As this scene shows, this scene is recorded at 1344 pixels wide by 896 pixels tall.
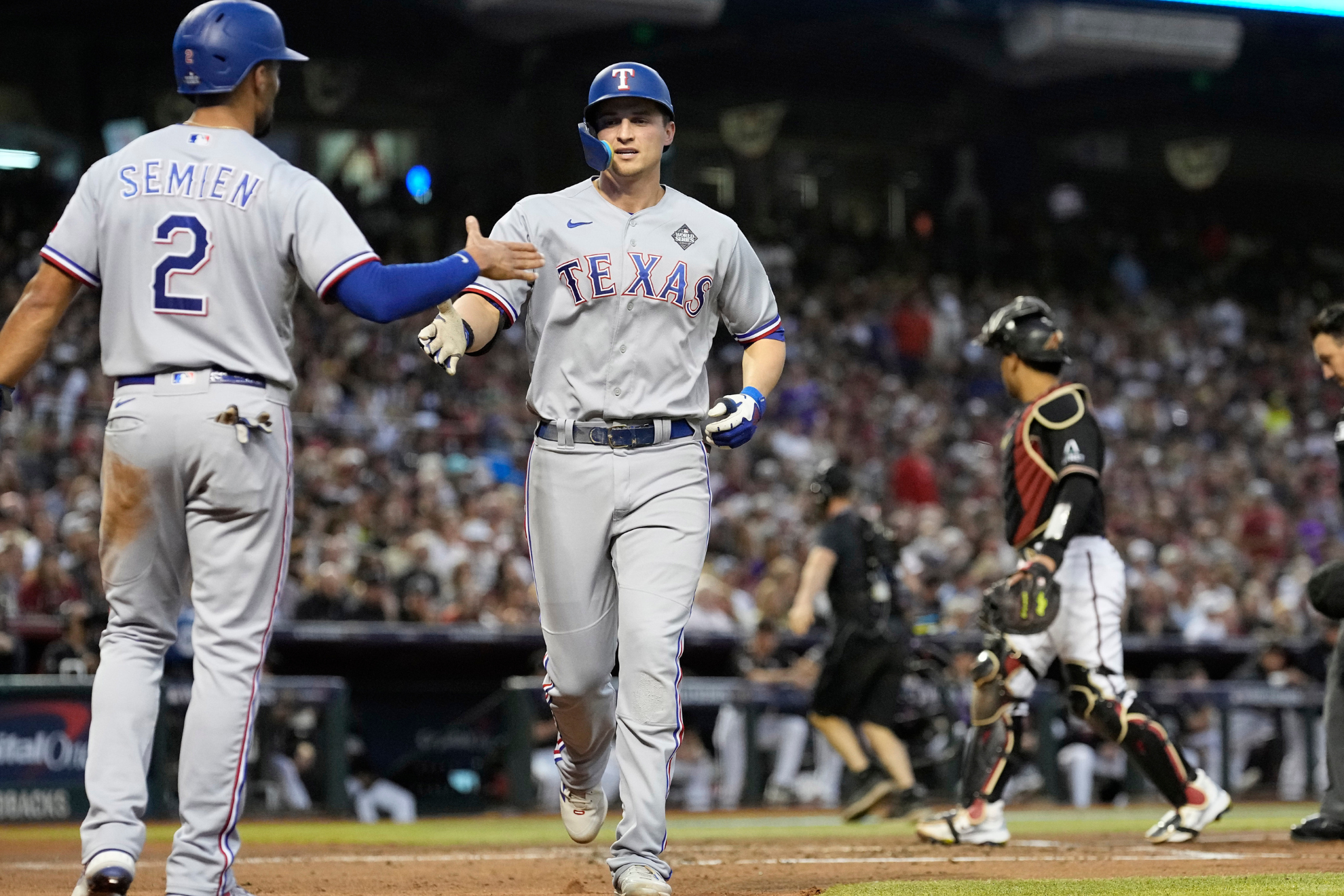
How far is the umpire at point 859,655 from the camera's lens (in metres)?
10.0

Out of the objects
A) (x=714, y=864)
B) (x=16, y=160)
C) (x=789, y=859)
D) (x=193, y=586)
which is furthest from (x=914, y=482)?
(x=193, y=586)

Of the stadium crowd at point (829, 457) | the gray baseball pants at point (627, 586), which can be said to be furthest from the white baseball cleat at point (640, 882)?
the stadium crowd at point (829, 457)

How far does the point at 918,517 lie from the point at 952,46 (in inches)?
361

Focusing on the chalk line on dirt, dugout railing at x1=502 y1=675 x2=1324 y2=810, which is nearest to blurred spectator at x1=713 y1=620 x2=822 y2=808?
dugout railing at x1=502 y1=675 x2=1324 y2=810

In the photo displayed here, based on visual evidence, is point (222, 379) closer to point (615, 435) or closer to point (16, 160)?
point (615, 435)

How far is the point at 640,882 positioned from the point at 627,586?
2.74 feet

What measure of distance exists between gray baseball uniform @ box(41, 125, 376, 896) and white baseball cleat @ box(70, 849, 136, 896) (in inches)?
1.4

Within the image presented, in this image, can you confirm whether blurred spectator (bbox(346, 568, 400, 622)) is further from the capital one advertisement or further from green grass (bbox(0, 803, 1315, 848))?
the capital one advertisement

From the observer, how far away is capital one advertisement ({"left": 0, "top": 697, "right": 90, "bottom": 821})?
34.6ft

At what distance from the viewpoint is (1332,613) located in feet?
22.2

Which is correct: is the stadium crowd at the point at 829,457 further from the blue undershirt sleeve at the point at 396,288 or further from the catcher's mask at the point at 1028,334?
the blue undershirt sleeve at the point at 396,288

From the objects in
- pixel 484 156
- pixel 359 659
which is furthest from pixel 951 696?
pixel 484 156

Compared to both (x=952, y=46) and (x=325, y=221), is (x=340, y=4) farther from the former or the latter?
(x=325, y=221)

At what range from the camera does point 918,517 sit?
17.5 m
